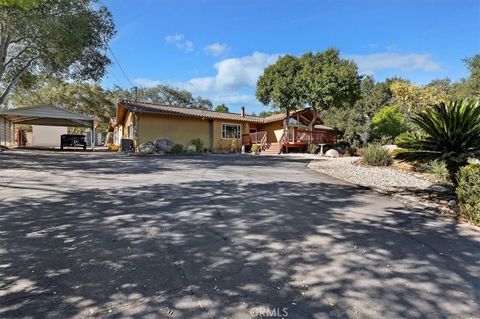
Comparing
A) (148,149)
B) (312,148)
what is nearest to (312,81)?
(312,148)

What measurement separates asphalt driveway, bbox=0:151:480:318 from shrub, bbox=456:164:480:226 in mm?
463

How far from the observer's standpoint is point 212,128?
25.8 metres

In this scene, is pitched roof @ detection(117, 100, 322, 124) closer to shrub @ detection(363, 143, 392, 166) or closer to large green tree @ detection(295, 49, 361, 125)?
large green tree @ detection(295, 49, 361, 125)

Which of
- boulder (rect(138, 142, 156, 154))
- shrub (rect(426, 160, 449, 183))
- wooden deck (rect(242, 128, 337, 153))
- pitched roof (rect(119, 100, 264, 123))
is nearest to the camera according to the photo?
shrub (rect(426, 160, 449, 183))

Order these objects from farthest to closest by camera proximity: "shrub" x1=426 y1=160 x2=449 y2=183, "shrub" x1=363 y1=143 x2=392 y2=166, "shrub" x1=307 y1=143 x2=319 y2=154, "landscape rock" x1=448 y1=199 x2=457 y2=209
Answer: "shrub" x1=307 y1=143 x2=319 y2=154 < "shrub" x1=363 y1=143 x2=392 y2=166 < "shrub" x1=426 y1=160 x2=449 y2=183 < "landscape rock" x1=448 y1=199 x2=457 y2=209

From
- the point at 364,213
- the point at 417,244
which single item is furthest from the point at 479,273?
the point at 364,213

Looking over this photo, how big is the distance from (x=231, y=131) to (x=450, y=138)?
21101 millimetres

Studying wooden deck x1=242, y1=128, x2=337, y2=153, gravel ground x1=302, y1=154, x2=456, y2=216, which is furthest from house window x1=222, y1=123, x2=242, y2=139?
gravel ground x1=302, y1=154, x2=456, y2=216

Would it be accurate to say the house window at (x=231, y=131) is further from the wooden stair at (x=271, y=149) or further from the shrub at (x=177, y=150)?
the shrub at (x=177, y=150)

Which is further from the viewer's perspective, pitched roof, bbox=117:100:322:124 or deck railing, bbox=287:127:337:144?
deck railing, bbox=287:127:337:144

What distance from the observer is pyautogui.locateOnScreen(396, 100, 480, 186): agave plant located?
6.74 metres

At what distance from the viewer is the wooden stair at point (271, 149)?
23998mm

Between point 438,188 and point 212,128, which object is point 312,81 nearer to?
point 212,128

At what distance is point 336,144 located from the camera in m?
26.2
